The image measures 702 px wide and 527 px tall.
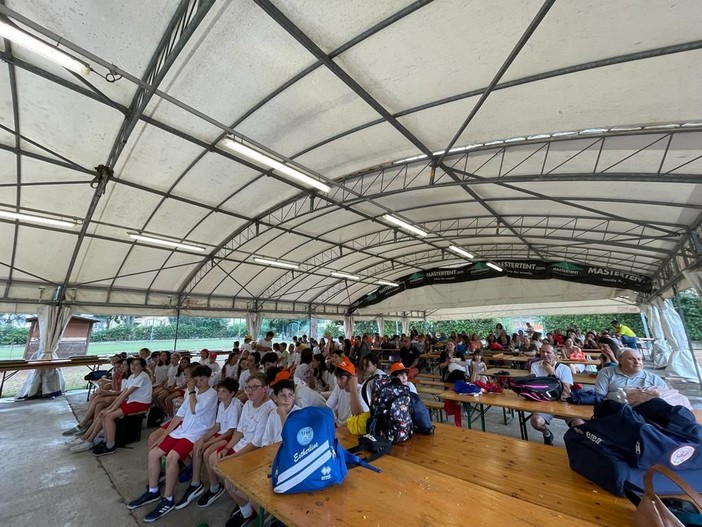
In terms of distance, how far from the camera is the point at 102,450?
14.5 ft

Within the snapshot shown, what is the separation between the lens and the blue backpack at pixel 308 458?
4.86 ft

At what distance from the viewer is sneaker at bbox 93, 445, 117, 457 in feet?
14.3

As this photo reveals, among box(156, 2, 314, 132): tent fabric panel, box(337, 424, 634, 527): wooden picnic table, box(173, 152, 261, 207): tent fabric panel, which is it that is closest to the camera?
box(337, 424, 634, 527): wooden picnic table

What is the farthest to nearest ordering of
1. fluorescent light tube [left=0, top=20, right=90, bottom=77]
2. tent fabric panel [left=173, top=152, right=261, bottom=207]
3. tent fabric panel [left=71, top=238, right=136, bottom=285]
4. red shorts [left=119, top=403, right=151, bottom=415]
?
1. tent fabric panel [left=71, top=238, right=136, bottom=285]
2. tent fabric panel [left=173, top=152, right=261, bottom=207]
3. red shorts [left=119, top=403, right=151, bottom=415]
4. fluorescent light tube [left=0, top=20, right=90, bottom=77]

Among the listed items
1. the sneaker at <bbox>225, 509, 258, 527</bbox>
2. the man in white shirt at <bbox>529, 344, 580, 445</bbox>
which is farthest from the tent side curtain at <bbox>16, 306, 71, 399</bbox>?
the man in white shirt at <bbox>529, 344, 580, 445</bbox>

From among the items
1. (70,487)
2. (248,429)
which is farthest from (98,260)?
(248,429)

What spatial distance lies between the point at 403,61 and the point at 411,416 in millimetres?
4126

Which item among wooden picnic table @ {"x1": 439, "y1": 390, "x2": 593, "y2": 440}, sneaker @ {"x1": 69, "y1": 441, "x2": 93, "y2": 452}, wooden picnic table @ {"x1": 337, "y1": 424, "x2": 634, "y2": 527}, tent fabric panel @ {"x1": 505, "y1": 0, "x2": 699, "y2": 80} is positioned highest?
tent fabric panel @ {"x1": 505, "y1": 0, "x2": 699, "y2": 80}

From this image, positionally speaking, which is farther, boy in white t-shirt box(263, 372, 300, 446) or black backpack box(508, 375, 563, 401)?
black backpack box(508, 375, 563, 401)

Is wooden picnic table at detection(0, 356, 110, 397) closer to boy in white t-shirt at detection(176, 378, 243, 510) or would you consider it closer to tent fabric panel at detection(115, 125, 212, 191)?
tent fabric panel at detection(115, 125, 212, 191)

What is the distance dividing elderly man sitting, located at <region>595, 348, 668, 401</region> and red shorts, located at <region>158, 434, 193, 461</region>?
461 cm

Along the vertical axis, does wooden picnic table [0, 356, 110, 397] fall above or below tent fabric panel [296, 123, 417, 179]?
below

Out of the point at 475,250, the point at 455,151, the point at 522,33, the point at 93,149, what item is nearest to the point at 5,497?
the point at 93,149

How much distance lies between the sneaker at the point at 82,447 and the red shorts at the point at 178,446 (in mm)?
2514
